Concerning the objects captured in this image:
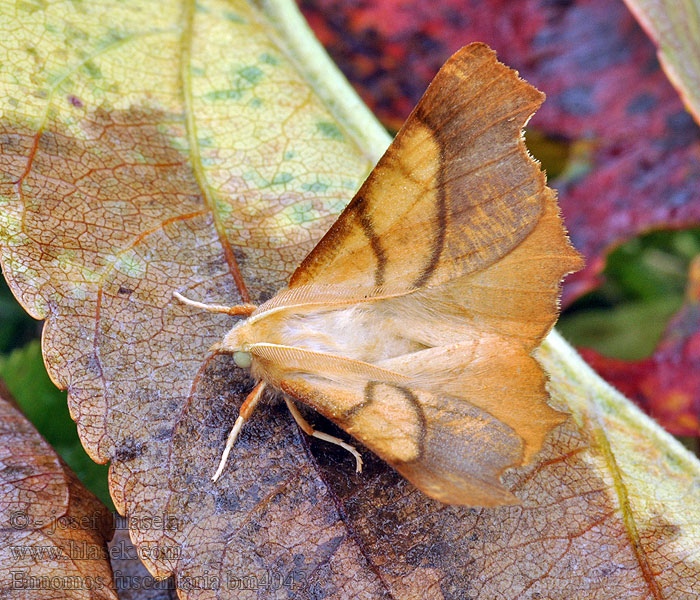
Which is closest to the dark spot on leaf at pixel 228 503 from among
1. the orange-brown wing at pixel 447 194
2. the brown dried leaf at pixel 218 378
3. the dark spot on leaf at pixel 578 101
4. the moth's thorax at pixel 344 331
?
the brown dried leaf at pixel 218 378

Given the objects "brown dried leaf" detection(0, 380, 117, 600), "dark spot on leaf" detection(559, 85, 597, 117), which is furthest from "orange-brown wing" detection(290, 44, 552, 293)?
"dark spot on leaf" detection(559, 85, 597, 117)

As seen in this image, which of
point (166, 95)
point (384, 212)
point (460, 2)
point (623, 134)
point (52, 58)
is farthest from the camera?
point (460, 2)

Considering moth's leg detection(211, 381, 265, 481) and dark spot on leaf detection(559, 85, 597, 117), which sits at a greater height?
moth's leg detection(211, 381, 265, 481)

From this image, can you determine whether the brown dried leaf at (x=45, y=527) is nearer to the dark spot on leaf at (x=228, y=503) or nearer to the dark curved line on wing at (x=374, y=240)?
the dark spot on leaf at (x=228, y=503)

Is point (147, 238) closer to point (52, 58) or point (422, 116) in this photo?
point (52, 58)

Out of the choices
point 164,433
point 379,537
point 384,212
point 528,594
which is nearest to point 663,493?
point 528,594

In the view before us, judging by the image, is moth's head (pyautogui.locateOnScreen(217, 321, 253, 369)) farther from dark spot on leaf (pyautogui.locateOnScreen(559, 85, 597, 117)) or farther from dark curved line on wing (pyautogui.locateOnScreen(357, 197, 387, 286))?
dark spot on leaf (pyautogui.locateOnScreen(559, 85, 597, 117))
